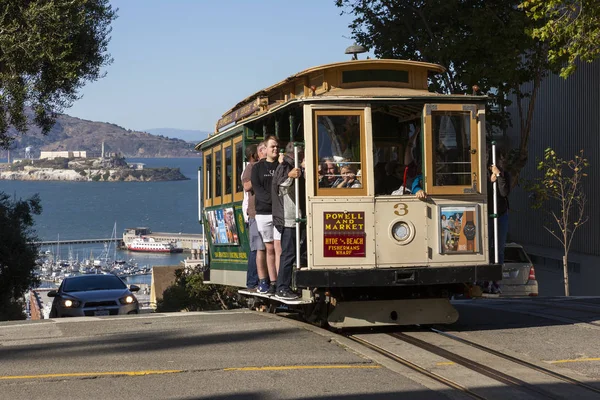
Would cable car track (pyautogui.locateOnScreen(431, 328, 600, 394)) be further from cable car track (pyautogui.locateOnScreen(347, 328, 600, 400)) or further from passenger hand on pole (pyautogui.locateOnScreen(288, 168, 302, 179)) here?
passenger hand on pole (pyautogui.locateOnScreen(288, 168, 302, 179))

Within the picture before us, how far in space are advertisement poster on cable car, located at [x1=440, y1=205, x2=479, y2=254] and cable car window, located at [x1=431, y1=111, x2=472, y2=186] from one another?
12.5 inches

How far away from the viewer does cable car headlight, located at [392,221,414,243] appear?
11.6m

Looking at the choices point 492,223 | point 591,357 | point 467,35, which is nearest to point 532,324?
point 492,223

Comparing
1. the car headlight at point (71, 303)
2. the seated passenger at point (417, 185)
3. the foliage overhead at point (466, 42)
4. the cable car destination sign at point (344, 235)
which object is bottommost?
the car headlight at point (71, 303)

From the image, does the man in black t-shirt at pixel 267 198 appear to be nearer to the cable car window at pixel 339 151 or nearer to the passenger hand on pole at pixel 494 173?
the cable car window at pixel 339 151

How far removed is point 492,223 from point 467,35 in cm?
1910

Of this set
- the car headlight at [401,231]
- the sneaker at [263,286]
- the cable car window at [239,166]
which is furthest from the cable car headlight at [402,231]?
the cable car window at [239,166]

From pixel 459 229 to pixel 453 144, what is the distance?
970 mm

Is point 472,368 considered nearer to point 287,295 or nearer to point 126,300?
point 287,295

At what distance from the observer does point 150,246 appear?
160375 millimetres

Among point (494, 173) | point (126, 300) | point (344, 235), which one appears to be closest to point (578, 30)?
point (494, 173)

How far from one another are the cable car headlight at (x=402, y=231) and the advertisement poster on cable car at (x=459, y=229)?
15.0 inches

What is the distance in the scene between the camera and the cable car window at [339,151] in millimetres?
11617

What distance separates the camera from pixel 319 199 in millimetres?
11516
